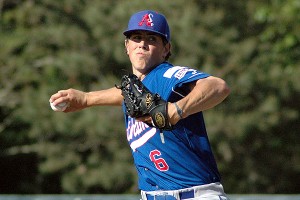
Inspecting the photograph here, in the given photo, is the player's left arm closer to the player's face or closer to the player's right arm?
the player's face

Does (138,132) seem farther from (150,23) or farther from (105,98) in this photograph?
(105,98)

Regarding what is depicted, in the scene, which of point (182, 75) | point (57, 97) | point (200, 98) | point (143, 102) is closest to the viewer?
point (200, 98)

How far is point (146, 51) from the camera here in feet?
15.6

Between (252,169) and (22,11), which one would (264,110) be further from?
(22,11)

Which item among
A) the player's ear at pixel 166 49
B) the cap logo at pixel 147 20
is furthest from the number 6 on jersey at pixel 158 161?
the cap logo at pixel 147 20

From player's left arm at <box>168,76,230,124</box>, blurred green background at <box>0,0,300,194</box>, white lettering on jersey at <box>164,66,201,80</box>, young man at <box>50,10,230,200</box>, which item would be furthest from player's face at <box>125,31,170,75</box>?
blurred green background at <box>0,0,300,194</box>

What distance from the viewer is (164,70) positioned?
4.61 metres

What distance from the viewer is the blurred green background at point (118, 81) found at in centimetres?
1795

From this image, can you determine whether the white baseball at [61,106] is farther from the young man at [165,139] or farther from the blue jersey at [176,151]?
the blue jersey at [176,151]

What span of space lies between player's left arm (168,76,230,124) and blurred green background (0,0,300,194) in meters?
13.2

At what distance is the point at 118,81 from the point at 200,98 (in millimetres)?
14265

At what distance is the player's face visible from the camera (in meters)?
4.75

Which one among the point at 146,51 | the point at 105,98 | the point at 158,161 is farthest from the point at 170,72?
the point at 105,98

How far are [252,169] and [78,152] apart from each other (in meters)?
4.01
